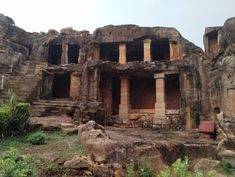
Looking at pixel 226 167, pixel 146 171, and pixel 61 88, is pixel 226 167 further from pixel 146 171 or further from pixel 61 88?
pixel 61 88

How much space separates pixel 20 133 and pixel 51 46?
17.4 metres

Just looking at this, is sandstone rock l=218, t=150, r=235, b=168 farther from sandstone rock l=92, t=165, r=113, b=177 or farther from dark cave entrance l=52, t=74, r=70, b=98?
dark cave entrance l=52, t=74, r=70, b=98

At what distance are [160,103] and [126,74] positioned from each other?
329cm

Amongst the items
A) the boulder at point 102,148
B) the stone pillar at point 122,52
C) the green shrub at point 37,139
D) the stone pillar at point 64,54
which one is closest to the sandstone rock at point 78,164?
the boulder at point 102,148

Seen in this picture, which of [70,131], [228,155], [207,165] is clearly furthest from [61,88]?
[207,165]

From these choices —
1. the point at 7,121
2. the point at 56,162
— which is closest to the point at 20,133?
→ the point at 7,121

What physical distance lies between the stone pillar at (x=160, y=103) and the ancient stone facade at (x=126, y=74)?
0.22 ft

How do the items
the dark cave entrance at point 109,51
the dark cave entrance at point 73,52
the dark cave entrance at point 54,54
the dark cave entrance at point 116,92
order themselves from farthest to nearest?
the dark cave entrance at point 54,54
the dark cave entrance at point 73,52
the dark cave entrance at point 109,51
the dark cave entrance at point 116,92

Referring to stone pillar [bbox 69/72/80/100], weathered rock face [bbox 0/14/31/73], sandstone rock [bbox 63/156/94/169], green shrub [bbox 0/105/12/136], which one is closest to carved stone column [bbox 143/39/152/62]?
stone pillar [bbox 69/72/80/100]

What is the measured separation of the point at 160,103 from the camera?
59.5 ft

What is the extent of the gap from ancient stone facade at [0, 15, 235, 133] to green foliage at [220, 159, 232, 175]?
2.74 meters

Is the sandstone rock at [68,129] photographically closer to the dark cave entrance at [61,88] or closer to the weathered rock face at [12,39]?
the weathered rock face at [12,39]

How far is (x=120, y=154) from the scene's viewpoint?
655cm

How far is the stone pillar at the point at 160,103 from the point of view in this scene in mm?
17562
